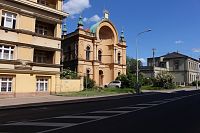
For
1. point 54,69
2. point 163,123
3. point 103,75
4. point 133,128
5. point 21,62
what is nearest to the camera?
point 133,128

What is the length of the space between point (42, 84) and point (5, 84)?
15.6 feet

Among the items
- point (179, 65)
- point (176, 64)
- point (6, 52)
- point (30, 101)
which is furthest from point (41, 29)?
point (176, 64)

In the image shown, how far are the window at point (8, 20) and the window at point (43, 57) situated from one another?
4.62 m

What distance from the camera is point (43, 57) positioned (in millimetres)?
31375

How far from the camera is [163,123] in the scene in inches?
416

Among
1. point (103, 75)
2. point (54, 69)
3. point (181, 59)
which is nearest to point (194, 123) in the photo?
point (54, 69)

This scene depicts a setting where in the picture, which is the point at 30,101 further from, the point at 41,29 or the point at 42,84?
the point at 41,29

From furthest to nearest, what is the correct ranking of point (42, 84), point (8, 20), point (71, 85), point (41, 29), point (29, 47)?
point (71, 85) < point (41, 29) < point (42, 84) < point (29, 47) < point (8, 20)

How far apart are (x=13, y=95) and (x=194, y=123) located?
1953cm

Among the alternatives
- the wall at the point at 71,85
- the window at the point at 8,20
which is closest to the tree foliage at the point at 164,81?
the wall at the point at 71,85

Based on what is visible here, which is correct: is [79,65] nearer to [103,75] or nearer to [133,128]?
[103,75]

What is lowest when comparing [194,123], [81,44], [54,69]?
[194,123]

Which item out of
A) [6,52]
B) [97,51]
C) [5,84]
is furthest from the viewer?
[97,51]

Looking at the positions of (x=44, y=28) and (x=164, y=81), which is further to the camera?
(x=164, y=81)
